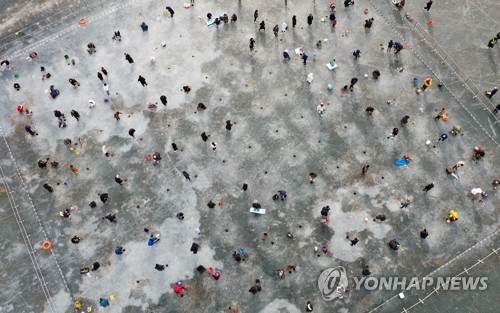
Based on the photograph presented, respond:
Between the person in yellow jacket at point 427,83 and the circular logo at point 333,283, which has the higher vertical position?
the person in yellow jacket at point 427,83

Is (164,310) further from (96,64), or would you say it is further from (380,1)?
(380,1)

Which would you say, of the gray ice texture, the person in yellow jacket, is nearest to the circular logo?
the gray ice texture

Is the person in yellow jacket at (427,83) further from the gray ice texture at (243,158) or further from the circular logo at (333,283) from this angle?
the circular logo at (333,283)

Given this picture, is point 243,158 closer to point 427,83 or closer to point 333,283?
point 333,283

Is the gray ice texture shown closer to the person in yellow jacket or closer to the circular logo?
the circular logo

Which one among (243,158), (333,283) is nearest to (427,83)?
(243,158)

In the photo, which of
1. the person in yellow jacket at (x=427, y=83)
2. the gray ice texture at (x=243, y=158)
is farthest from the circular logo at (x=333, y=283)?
the person in yellow jacket at (x=427, y=83)

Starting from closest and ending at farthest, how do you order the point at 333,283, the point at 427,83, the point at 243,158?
1. the point at 333,283
2. the point at 243,158
3. the point at 427,83

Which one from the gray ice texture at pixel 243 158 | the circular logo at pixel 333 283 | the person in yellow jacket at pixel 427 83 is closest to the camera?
the circular logo at pixel 333 283

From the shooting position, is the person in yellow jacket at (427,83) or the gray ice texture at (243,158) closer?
the gray ice texture at (243,158)
